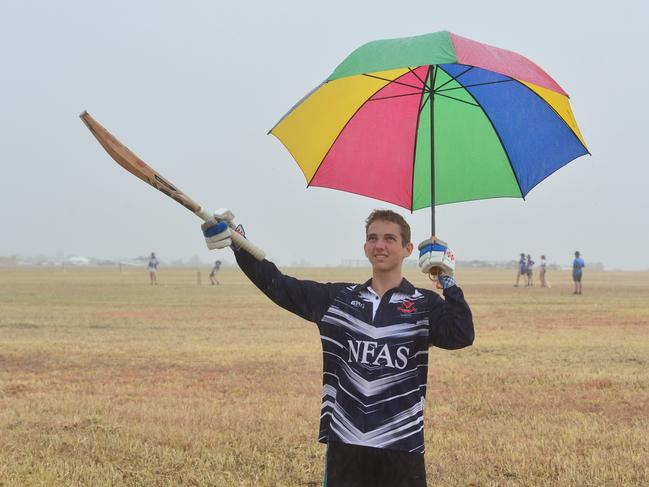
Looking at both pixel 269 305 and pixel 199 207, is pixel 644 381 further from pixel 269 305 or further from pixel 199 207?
pixel 269 305

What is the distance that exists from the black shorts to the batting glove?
2.86 ft

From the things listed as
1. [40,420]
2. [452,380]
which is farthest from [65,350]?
[452,380]

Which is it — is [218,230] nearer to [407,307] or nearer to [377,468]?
[407,307]

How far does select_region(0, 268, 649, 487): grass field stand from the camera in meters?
6.18

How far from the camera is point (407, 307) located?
358 cm

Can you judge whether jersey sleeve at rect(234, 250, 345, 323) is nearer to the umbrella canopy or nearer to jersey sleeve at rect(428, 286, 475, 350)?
jersey sleeve at rect(428, 286, 475, 350)

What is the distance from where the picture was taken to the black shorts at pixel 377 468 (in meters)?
3.41

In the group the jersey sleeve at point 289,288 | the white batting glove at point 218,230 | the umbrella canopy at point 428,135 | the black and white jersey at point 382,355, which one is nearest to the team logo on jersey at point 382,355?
the black and white jersey at point 382,355

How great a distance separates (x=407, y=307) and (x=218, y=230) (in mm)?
1031

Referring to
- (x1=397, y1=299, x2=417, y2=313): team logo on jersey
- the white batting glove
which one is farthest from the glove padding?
(x1=397, y1=299, x2=417, y2=313): team logo on jersey

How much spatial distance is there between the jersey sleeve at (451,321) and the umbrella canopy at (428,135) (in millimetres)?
1425

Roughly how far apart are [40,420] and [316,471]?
3.46 meters

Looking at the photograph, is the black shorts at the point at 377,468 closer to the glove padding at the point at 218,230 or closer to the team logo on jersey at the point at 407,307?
the team logo on jersey at the point at 407,307

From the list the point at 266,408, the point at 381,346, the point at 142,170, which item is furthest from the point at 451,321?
the point at 266,408
